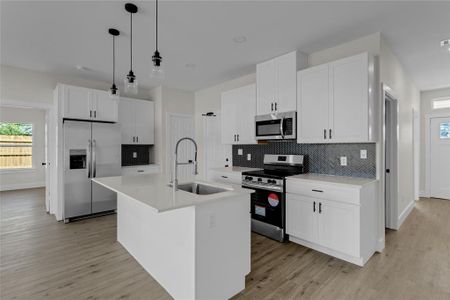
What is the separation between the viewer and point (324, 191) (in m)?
2.67

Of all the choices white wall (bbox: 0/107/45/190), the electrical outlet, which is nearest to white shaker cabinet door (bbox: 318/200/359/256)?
the electrical outlet

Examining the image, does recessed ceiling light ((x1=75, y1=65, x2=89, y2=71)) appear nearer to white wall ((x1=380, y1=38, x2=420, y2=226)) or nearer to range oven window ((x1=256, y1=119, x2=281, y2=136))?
range oven window ((x1=256, y1=119, x2=281, y2=136))

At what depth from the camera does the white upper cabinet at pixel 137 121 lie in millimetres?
4965

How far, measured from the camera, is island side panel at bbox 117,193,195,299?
5.85 feet

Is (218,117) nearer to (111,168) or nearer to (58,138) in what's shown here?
(111,168)

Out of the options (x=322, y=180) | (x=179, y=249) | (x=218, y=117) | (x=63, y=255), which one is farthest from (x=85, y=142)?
(x=322, y=180)

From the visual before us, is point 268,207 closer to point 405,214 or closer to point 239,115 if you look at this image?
point 239,115

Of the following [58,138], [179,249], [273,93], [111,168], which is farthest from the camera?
[111,168]

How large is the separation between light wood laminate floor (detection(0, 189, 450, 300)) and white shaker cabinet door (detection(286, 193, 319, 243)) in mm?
194

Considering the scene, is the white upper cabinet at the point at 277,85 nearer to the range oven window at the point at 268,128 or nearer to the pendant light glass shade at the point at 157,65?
the range oven window at the point at 268,128

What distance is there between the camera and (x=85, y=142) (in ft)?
13.6

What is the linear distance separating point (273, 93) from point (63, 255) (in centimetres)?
358

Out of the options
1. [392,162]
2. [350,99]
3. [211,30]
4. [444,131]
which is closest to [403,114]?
[392,162]

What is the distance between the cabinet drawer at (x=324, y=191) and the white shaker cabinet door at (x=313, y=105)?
65cm
